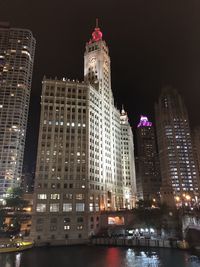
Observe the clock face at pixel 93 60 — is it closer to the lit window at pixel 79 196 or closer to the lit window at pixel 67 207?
the lit window at pixel 79 196

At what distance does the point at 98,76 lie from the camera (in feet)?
512

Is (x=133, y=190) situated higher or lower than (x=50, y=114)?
lower

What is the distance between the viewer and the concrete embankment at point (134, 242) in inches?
3164

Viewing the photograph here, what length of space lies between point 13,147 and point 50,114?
3658 inches

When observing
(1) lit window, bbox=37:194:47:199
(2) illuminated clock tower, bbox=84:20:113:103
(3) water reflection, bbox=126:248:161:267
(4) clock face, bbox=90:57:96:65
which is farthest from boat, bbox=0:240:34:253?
(4) clock face, bbox=90:57:96:65

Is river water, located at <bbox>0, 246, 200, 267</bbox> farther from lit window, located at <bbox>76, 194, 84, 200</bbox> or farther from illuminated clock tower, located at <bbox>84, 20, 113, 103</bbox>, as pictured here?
illuminated clock tower, located at <bbox>84, 20, 113, 103</bbox>

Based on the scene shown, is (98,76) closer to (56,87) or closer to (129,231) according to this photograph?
(56,87)

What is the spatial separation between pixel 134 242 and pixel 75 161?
47.7m

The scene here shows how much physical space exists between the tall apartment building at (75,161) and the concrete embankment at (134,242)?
9.53 meters

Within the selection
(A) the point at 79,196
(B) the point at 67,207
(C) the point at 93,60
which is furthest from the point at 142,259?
(C) the point at 93,60

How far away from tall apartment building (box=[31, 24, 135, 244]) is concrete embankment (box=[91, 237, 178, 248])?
9527 millimetres

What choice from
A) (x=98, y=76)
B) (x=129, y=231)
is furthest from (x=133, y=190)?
(x=98, y=76)

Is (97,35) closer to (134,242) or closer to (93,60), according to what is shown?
(93,60)

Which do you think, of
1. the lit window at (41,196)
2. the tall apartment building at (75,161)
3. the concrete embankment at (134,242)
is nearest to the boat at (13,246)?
the tall apartment building at (75,161)
